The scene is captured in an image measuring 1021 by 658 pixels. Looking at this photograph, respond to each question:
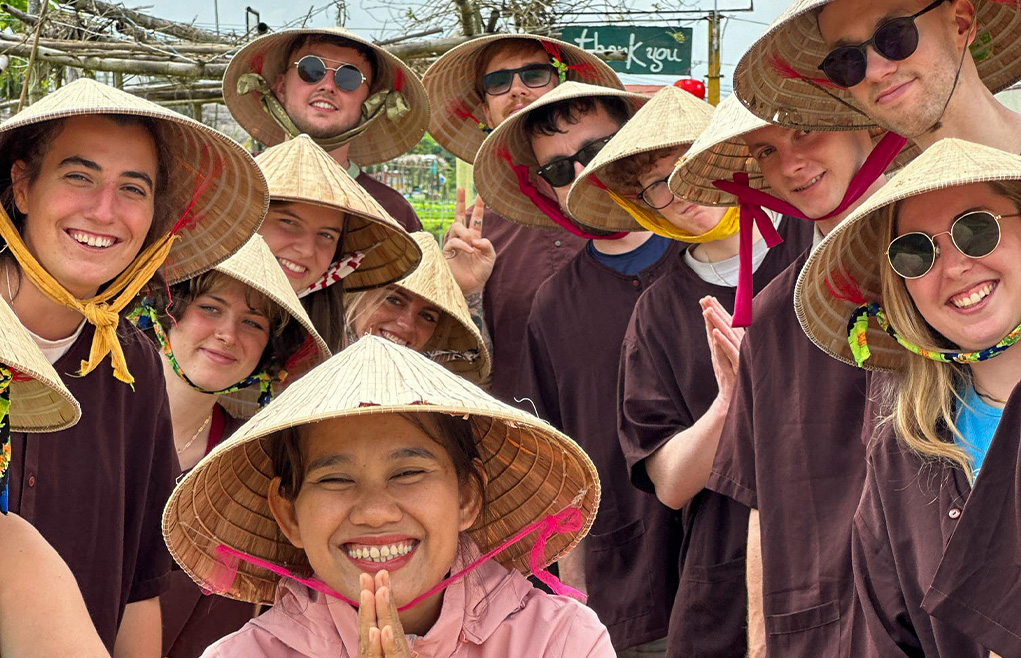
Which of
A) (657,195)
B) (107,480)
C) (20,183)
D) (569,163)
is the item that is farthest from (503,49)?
(107,480)

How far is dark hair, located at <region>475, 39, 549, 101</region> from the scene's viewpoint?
5125mm

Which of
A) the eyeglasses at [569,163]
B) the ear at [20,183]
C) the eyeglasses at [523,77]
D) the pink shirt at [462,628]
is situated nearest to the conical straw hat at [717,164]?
the eyeglasses at [569,163]

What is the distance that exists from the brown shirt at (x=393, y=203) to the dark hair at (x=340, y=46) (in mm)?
377

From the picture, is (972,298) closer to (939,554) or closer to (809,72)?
(939,554)

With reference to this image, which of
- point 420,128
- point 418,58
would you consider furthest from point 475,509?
point 418,58

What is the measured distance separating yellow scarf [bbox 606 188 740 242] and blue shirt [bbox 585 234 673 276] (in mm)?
164

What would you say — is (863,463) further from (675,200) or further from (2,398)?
(2,398)

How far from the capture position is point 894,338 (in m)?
2.88

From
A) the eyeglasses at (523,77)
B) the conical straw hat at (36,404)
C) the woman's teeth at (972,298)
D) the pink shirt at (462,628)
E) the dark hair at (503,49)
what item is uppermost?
the dark hair at (503,49)

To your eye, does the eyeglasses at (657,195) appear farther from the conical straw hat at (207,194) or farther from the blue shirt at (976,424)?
the blue shirt at (976,424)

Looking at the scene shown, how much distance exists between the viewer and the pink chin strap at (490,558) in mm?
2557

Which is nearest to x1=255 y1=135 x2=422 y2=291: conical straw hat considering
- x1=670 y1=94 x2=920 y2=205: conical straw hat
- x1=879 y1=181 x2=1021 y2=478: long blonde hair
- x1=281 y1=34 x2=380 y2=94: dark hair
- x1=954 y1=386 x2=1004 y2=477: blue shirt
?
x1=670 y1=94 x2=920 y2=205: conical straw hat

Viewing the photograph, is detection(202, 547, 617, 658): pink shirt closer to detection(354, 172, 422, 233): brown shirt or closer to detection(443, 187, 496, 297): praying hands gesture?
detection(443, 187, 496, 297): praying hands gesture

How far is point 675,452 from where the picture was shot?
377cm
